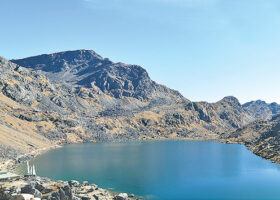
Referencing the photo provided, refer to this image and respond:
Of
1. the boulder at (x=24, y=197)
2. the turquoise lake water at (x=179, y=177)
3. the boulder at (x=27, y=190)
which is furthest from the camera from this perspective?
the turquoise lake water at (x=179, y=177)

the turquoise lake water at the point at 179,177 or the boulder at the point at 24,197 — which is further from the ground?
the boulder at the point at 24,197

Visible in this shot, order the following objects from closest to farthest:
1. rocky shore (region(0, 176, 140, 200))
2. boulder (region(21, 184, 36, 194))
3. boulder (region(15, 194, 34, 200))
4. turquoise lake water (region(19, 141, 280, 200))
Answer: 1. boulder (region(15, 194, 34, 200))
2. rocky shore (region(0, 176, 140, 200))
3. boulder (region(21, 184, 36, 194))
4. turquoise lake water (region(19, 141, 280, 200))

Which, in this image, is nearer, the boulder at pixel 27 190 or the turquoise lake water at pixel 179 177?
the boulder at pixel 27 190

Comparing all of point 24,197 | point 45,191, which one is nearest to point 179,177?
point 45,191

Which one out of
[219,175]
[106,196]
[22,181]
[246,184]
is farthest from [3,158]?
[246,184]

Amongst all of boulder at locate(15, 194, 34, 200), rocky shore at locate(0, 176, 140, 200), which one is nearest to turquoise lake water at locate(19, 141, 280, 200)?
rocky shore at locate(0, 176, 140, 200)

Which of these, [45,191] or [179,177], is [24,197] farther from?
[179,177]

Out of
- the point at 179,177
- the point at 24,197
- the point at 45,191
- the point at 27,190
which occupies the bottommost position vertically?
the point at 179,177

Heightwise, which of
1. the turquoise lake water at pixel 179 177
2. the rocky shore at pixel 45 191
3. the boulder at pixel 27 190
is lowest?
the turquoise lake water at pixel 179 177

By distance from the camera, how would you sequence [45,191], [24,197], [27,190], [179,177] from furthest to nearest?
[179,177]
[45,191]
[27,190]
[24,197]

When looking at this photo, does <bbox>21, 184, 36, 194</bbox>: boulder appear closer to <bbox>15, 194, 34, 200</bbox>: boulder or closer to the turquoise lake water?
<bbox>15, 194, 34, 200</bbox>: boulder

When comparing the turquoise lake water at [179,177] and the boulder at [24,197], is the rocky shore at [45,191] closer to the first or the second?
the boulder at [24,197]

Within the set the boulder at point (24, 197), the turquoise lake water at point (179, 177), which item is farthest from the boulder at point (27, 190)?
the turquoise lake water at point (179, 177)
